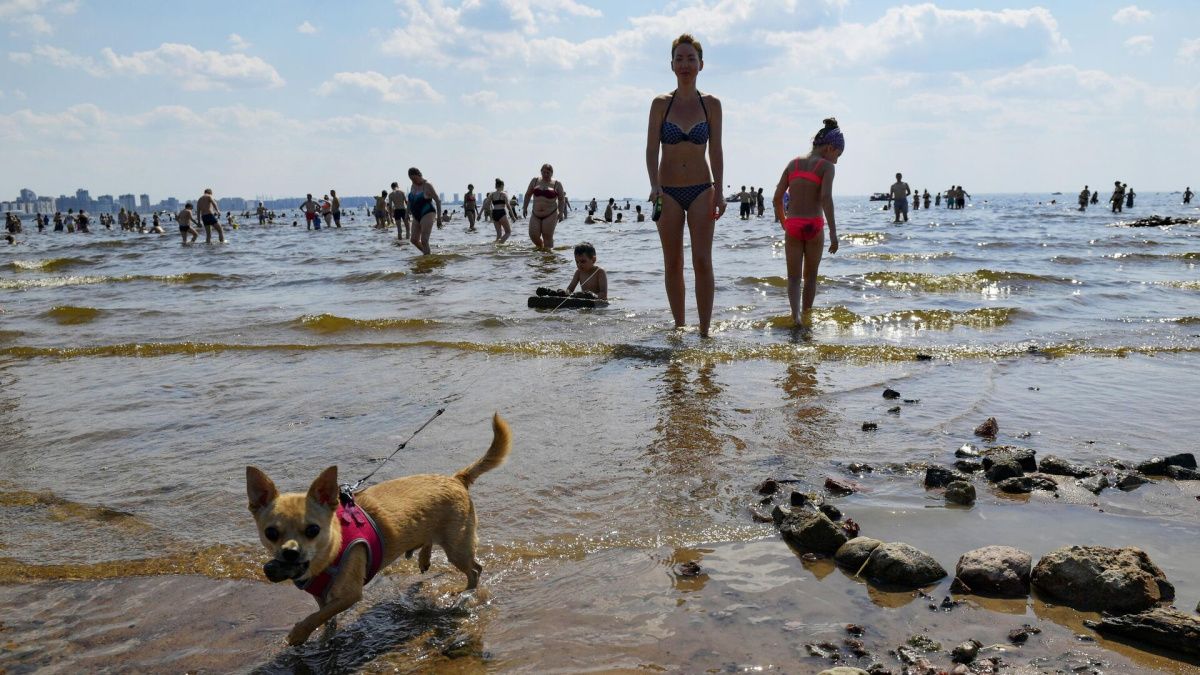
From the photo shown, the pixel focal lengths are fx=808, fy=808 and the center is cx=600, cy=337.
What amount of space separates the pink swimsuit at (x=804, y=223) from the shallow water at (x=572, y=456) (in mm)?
1125

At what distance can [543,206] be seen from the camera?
67.4 ft

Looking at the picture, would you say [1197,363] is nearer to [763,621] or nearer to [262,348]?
[763,621]

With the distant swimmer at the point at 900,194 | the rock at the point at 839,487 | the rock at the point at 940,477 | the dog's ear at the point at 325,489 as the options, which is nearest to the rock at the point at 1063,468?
the rock at the point at 940,477

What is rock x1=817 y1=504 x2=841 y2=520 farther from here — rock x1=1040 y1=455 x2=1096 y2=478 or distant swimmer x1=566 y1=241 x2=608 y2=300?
Answer: distant swimmer x1=566 y1=241 x2=608 y2=300

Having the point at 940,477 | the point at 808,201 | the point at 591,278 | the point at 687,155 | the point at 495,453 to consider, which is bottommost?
the point at 940,477

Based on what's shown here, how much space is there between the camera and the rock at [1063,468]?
14.0 feet

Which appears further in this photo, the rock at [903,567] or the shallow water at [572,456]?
the rock at [903,567]

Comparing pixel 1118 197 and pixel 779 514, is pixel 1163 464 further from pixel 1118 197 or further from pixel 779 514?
pixel 1118 197

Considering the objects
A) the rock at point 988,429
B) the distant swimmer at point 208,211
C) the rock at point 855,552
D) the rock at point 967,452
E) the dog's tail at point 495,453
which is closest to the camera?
the rock at point 855,552

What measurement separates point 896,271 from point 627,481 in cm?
1287

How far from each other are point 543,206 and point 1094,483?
1736 cm

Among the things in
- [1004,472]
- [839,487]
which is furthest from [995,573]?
[1004,472]

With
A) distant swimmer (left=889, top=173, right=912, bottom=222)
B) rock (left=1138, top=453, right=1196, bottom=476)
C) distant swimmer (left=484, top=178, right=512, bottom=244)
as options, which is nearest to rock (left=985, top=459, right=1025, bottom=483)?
→ rock (left=1138, top=453, right=1196, bottom=476)

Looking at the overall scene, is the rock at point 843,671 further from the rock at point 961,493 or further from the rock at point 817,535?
the rock at point 961,493
